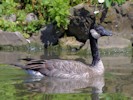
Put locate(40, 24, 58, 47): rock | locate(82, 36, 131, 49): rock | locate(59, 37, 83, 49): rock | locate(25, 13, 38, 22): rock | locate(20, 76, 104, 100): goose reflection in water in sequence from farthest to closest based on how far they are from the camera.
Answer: locate(25, 13, 38, 22): rock, locate(40, 24, 58, 47): rock, locate(59, 37, 83, 49): rock, locate(82, 36, 131, 49): rock, locate(20, 76, 104, 100): goose reflection in water

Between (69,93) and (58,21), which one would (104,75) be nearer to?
(69,93)

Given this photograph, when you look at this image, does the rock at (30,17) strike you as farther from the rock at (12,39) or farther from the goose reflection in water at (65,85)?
the goose reflection in water at (65,85)

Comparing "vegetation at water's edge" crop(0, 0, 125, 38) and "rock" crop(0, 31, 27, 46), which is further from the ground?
"vegetation at water's edge" crop(0, 0, 125, 38)

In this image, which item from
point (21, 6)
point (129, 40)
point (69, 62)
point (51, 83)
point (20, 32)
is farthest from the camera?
point (21, 6)

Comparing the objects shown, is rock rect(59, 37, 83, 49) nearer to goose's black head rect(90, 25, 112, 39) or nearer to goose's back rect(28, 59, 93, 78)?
goose's black head rect(90, 25, 112, 39)

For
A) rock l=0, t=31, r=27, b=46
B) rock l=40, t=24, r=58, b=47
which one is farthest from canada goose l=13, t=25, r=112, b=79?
rock l=40, t=24, r=58, b=47

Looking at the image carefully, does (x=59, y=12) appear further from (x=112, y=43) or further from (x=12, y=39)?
(x=112, y=43)

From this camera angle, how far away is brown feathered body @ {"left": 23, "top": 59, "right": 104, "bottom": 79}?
10297 mm

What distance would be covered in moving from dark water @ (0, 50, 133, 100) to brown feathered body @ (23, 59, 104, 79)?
19cm

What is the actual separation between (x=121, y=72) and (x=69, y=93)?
2.75 m

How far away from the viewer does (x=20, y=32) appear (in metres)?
16.8

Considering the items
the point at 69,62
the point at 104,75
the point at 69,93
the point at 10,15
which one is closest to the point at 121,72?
the point at 104,75

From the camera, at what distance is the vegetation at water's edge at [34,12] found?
16312 millimetres

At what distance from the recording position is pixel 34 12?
59.4ft
